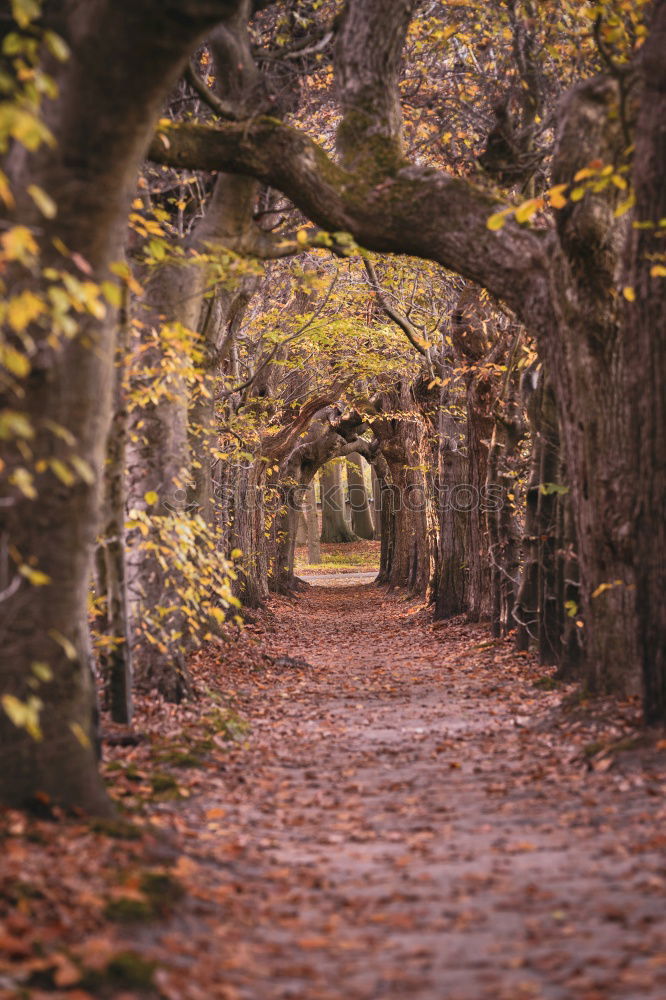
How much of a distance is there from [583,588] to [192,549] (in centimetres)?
360

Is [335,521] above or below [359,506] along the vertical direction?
below

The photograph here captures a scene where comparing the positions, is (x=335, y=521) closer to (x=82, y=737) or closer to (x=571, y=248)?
(x=571, y=248)

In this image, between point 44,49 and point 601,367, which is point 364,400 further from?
point 44,49

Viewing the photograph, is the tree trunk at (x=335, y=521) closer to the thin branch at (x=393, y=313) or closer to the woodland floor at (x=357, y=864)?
the thin branch at (x=393, y=313)

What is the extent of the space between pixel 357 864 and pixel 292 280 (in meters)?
14.9

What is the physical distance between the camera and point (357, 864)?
5.36m

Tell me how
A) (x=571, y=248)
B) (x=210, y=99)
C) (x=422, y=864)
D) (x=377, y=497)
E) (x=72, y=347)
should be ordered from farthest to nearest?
(x=377, y=497), (x=210, y=99), (x=571, y=248), (x=422, y=864), (x=72, y=347)

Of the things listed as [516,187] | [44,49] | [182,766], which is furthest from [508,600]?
[44,49]

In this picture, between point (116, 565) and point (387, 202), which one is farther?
point (387, 202)

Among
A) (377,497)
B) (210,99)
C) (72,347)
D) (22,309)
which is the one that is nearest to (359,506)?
(377,497)

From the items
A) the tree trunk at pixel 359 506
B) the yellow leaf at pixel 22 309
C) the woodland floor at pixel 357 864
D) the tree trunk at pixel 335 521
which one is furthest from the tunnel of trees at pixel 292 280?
the tree trunk at pixel 335 521

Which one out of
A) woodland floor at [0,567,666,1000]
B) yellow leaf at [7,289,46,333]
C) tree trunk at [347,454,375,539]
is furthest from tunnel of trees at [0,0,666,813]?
tree trunk at [347,454,375,539]

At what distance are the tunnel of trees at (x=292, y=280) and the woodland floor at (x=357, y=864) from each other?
66cm

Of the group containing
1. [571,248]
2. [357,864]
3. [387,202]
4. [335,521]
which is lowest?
[357,864]
